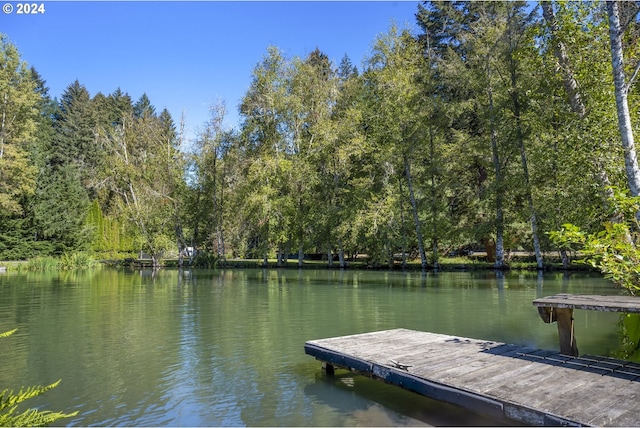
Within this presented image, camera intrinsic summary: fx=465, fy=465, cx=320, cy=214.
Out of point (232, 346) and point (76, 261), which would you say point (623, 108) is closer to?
point (232, 346)

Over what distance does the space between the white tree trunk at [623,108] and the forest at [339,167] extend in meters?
17.6

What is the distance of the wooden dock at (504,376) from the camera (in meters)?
4.02

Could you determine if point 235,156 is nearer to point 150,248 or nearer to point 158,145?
point 158,145

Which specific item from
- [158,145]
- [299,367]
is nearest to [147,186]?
[158,145]

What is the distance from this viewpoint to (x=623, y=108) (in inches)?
A: 262

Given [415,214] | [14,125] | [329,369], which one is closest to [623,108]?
[329,369]

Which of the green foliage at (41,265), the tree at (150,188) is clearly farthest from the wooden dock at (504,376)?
the tree at (150,188)

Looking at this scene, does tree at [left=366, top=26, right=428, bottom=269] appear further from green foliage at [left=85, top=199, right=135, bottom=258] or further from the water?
green foliage at [left=85, top=199, right=135, bottom=258]

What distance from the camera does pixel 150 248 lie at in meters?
39.8

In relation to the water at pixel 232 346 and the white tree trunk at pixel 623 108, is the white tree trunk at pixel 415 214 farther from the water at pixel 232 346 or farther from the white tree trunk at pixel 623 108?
the white tree trunk at pixel 623 108

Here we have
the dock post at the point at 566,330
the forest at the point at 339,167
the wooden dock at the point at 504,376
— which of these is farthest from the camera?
the forest at the point at 339,167

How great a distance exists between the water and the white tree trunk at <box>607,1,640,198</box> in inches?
132

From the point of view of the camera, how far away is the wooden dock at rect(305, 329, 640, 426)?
402 cm

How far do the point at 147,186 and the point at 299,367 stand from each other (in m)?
35.7
